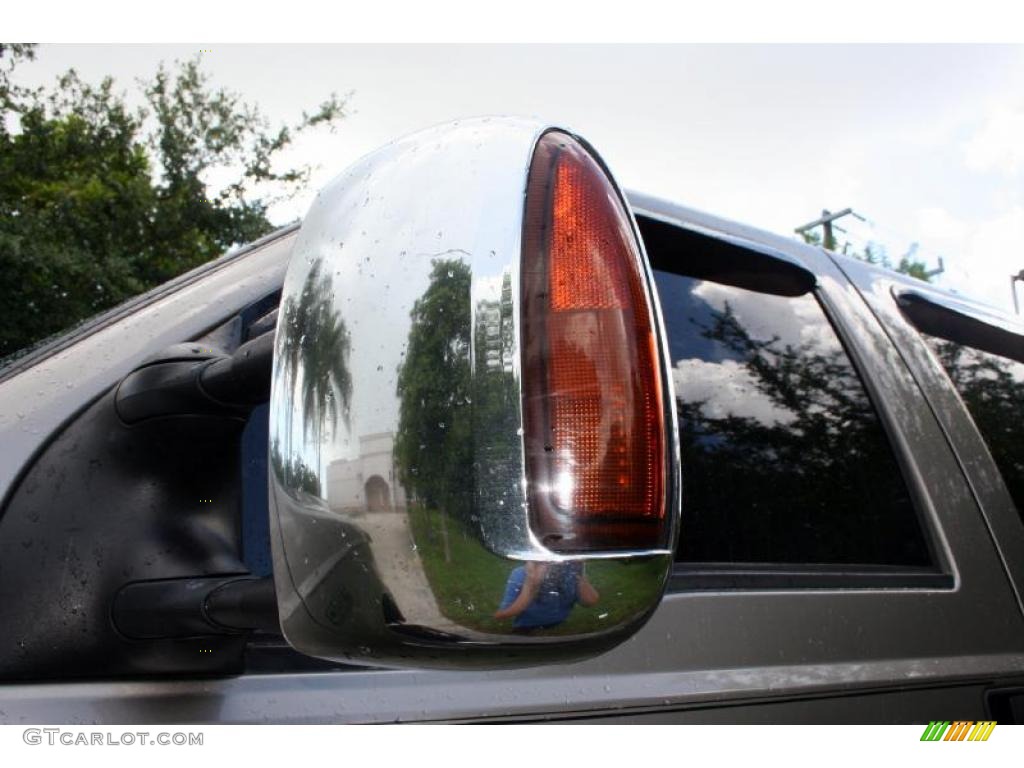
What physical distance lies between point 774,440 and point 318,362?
1.01 m

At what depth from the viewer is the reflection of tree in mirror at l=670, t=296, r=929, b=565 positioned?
1.48 m

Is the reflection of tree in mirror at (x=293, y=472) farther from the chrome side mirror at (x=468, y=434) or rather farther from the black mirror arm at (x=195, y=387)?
the black mirror arm at (x=195, y=387)

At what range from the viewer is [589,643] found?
0.77m

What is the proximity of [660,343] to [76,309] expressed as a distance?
10623 millimetres

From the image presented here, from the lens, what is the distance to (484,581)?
0.73 meters

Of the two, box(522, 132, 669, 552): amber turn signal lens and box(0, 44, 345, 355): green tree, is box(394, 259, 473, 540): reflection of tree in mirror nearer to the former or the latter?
box(522, 132, 669, 552): amber turn signal lens

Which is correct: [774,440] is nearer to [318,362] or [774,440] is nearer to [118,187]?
[318,362]

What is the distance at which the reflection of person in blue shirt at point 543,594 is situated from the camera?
2.39 ft

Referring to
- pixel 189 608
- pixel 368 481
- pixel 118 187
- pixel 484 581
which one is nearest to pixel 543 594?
pixel 484 581

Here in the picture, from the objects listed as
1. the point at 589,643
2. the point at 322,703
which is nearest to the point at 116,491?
the point at 322,703

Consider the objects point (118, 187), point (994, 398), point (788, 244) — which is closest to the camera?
point (788, 244)
